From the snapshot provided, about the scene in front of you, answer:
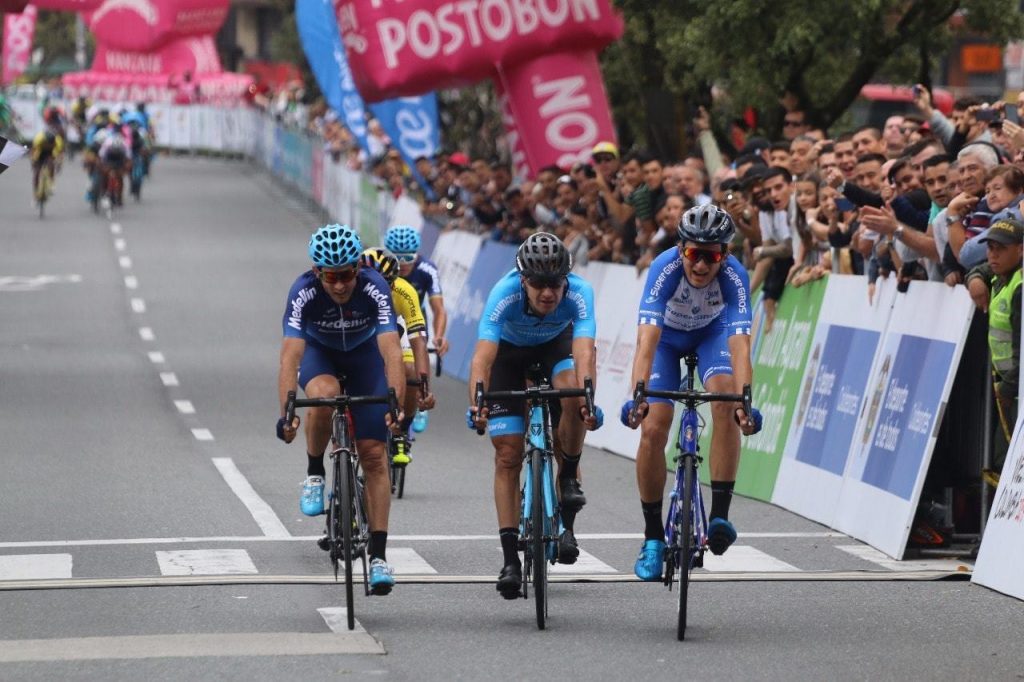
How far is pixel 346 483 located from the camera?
10.3 metres

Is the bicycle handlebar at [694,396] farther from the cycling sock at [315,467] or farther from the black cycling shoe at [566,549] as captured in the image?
the cycling sock at [315,467]

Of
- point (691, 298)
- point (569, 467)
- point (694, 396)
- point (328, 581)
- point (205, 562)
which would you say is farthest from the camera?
point (205, 562)

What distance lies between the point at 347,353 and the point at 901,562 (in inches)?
136

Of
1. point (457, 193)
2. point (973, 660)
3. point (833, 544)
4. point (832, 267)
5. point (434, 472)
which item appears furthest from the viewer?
point (457, 193)

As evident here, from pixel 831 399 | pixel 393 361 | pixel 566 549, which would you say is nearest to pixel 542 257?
pixel 393 361

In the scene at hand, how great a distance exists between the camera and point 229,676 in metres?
8.67

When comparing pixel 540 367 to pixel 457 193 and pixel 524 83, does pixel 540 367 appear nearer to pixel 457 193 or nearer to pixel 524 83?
pixel 524 83

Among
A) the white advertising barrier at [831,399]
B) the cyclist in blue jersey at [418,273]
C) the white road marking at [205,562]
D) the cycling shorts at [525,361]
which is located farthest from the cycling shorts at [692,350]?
the cyclist in blue jersey at [418,273]

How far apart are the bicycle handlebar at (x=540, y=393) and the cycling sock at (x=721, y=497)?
2.29 ft

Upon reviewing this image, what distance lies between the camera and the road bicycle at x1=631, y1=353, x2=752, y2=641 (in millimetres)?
9703

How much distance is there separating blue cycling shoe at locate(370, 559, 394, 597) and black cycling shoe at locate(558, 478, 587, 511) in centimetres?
108

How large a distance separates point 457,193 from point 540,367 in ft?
59.4

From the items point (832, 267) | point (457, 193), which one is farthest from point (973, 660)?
point (457, 193)

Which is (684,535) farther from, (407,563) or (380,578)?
(407,563)
